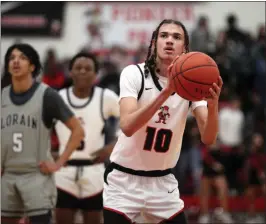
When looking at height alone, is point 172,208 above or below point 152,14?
below

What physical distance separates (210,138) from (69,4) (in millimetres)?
12345

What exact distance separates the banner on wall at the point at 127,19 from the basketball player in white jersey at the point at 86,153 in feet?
29.7

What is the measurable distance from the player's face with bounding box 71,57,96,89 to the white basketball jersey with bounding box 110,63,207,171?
2180 millimetres

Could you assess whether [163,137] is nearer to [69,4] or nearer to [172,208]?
[172,208]

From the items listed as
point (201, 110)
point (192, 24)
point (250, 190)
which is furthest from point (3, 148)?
point (192, 24)

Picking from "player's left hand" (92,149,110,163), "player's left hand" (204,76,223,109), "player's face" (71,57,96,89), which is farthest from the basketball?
"player's face" (71,57,96,89)

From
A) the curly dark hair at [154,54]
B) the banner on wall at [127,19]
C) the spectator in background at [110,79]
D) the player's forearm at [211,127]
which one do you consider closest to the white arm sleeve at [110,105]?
the curly dark hair at [154,54]

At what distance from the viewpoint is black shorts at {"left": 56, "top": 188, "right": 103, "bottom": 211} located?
666cm

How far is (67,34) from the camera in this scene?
16219 millimetres

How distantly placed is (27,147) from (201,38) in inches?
366

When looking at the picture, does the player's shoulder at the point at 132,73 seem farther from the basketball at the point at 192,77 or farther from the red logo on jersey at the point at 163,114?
the basketball at the point at 192,77

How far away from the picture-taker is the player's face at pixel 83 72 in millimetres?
6902

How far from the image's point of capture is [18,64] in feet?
18.5

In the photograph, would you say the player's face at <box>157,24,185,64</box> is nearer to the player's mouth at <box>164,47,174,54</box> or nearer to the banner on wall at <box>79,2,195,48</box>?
the player's mouth at <box>164,47,174,54</box>
